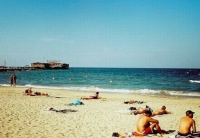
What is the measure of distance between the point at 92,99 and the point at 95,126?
9.91 meters

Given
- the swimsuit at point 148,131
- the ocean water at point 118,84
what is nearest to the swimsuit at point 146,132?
the swimsuit at point 148,131

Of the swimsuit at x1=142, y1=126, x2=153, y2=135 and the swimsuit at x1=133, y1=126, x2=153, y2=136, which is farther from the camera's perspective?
the swimsuit at x1=142, y1=126, x2=153, y2=135

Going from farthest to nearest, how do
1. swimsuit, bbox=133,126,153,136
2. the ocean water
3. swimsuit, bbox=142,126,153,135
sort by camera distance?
1. the ocean water
2. swimsuit, bbox=142,126,153,135
3. swimsuit, bbox=133,126,153,136

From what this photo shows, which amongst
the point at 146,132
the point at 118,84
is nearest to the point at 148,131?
the point at 146,132

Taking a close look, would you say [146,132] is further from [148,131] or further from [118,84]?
[118,84]

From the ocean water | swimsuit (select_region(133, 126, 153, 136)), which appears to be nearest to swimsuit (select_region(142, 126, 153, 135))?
swimsuit (select_region(133, 126, 153, 136))

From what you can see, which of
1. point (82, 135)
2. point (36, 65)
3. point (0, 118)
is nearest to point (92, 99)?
point (0, 118)

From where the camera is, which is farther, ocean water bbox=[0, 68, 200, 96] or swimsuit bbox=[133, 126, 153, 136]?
ocean water bbox=[0, 68, 200, 96]

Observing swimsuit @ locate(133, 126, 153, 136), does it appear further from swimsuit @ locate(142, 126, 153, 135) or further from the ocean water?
the ocean water

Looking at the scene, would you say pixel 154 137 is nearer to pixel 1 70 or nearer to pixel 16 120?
pixel 16 120

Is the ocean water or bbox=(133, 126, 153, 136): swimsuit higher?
bbox=(133, 126, 153, 136): swimsuit

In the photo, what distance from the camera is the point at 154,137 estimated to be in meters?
8.40

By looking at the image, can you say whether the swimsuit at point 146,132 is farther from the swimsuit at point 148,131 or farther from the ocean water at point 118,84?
the ocean water at point 118,84

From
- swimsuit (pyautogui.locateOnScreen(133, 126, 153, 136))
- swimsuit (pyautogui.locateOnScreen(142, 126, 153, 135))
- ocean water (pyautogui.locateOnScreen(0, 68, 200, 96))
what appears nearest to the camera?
swimsuit (pyautogui.locateOnScreen(133, 126, 153, 136))
